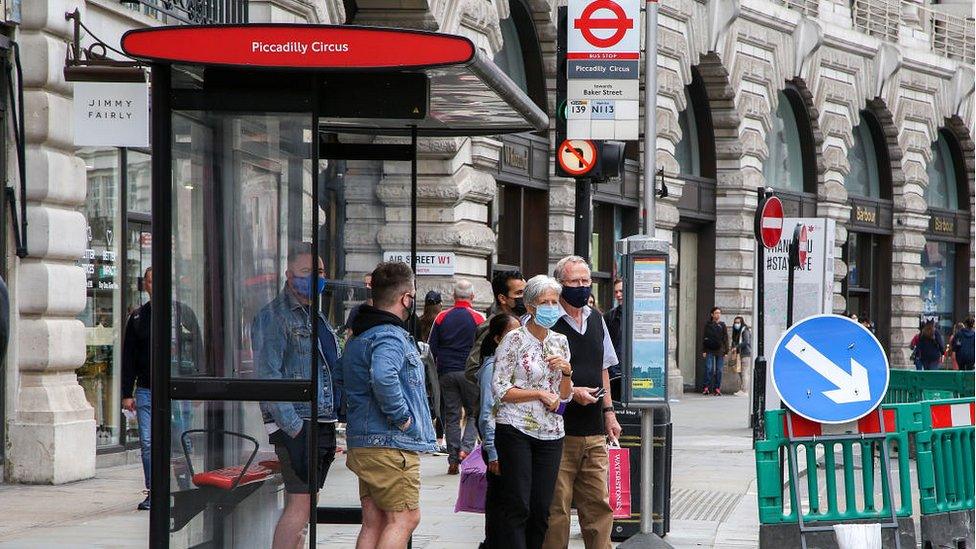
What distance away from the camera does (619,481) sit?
985 centimetres

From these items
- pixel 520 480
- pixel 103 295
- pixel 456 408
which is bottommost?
pixel 456 408

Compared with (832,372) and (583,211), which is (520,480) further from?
(583,211)

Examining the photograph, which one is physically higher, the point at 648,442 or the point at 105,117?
the point at 105,117

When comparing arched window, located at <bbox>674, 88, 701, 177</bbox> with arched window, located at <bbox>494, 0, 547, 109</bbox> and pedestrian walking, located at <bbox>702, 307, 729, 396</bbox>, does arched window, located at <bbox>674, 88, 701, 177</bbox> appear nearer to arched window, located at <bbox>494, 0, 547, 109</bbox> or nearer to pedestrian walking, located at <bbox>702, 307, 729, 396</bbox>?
pedestrian walking, located at <bbox>702, 307, 729, 396</bbox>

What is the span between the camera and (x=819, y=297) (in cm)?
1881

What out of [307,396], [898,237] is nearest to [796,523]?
[307,396]

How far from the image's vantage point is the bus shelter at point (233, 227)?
6930mm

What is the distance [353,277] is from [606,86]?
274 centimetres

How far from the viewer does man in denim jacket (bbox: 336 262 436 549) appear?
7398 millimetres

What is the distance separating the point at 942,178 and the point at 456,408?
2949cm

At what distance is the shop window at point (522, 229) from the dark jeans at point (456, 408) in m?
8.92

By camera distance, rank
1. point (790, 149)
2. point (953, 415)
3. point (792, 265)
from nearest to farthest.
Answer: point (953, 415)
point (792, 265)
point (790, 149)

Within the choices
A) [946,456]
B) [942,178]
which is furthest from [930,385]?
[942,178]

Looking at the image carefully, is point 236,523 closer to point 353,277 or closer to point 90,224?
point 353,277
